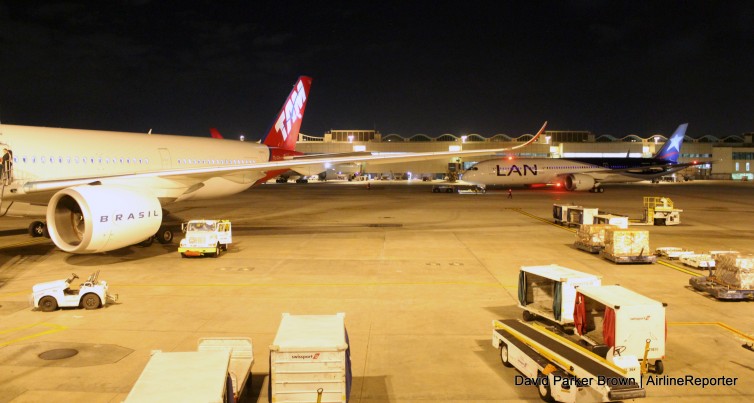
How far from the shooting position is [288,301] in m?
11.7

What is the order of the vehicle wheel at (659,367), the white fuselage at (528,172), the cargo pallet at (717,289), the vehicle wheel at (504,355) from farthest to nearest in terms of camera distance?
1. the white fuselage at (528,172)
2. the cargo pallet at (717,289)
3. the vehicle wheel at (504,355)
4. the vehicle wheel at (659,367)

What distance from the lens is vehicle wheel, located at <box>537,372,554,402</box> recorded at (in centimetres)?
678

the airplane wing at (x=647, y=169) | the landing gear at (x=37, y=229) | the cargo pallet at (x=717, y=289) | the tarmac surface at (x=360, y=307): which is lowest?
the tarmac surface at (x=360, y=307)

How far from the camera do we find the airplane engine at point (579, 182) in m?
52.3

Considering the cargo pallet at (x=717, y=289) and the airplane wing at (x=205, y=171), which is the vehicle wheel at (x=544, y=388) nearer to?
the cargo pallet at (x=717, y=289)

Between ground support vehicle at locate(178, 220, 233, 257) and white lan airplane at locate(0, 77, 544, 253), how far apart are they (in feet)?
3.38

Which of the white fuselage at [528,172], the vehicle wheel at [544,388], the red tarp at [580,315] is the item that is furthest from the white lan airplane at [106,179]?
the white fuselage at [528,172]

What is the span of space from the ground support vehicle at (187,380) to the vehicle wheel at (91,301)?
6.07 m

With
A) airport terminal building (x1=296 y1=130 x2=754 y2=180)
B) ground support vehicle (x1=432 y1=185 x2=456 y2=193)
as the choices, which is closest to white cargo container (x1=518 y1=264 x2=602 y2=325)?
ground support vehicle (x1=432 y1=185 x2=456 y2=193)

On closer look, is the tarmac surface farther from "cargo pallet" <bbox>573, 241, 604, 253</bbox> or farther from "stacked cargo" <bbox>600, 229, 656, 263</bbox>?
"stacked cargo" <bbox>600, 229, 656, 263</bbox>

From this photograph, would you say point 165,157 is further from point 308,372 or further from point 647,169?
point 647,169

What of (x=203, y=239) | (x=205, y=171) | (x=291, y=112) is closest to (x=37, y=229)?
(x=203, y=239)

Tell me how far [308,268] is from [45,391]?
28.4ft

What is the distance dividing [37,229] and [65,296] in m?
12.1
